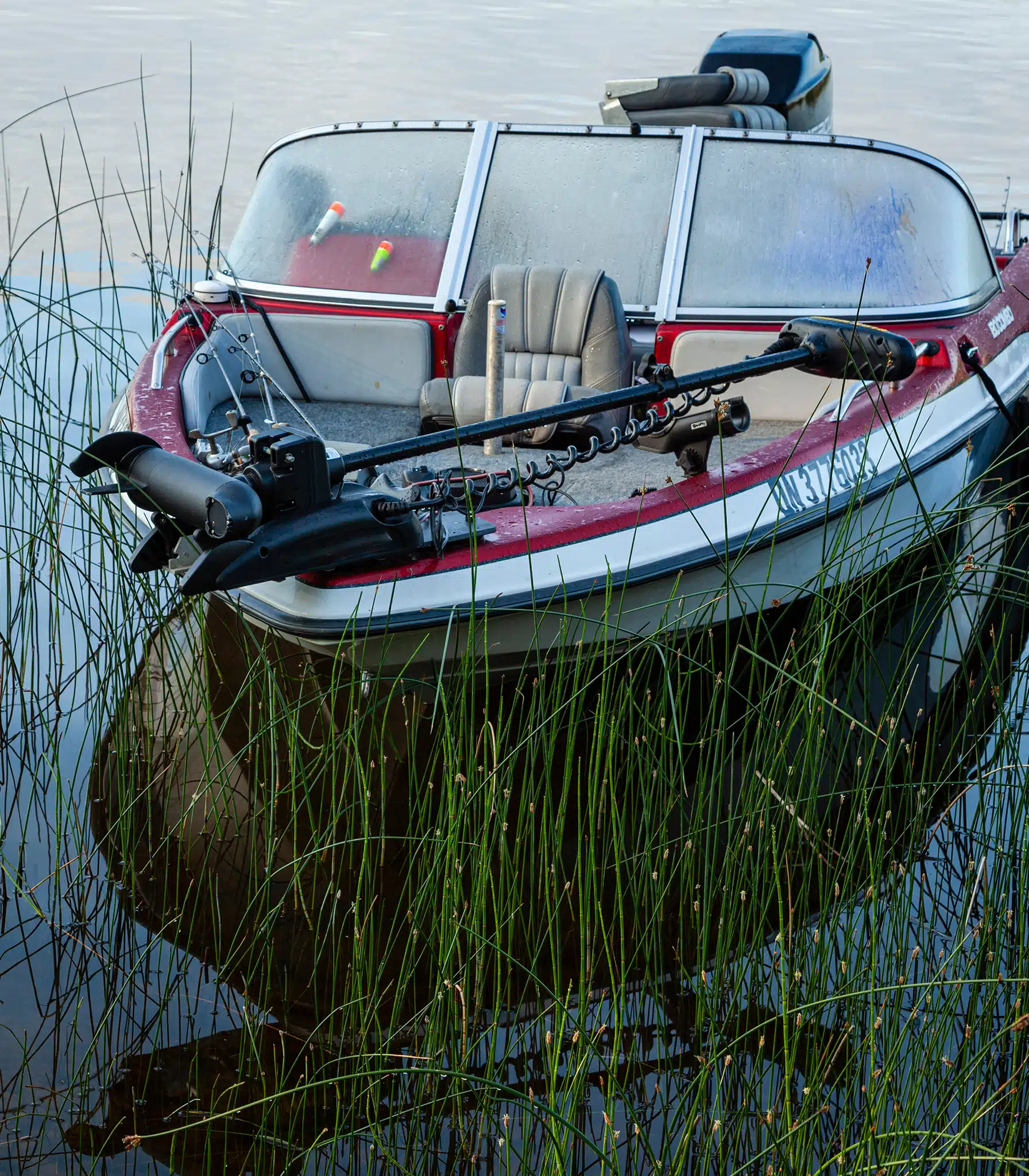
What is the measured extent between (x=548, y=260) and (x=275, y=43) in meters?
13.1

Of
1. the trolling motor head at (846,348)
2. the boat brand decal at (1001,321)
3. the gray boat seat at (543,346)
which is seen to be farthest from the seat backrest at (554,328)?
the boat brand decal at (1001,321)

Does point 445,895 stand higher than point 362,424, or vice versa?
point 362,424

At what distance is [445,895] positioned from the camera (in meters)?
2.23

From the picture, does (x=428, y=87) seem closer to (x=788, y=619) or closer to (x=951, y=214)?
(x=951, y=214)

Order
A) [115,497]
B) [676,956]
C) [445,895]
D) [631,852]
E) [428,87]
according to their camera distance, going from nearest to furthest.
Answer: [445,895], [676,956], [631,852], [115,497], [428,87]

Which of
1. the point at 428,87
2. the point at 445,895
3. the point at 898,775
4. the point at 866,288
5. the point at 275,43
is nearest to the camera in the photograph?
the point at 445,895

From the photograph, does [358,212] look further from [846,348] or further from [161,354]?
[846,348]

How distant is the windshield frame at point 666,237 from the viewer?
178 inches

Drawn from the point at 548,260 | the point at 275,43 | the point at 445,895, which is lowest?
the point at 445,895

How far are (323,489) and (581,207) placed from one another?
2.45m

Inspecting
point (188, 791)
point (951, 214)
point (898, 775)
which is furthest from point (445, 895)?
point (951, 214)

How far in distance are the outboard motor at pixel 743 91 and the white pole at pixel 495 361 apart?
1.66m

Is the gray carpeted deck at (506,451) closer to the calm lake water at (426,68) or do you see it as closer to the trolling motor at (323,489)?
the trolling motor at (323,489)

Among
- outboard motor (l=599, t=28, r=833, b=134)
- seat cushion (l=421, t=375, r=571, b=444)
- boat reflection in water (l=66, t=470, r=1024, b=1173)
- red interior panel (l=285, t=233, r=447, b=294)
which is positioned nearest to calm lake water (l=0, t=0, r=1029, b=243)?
outboard motor (l=599, t=28, r=833, b=134)
